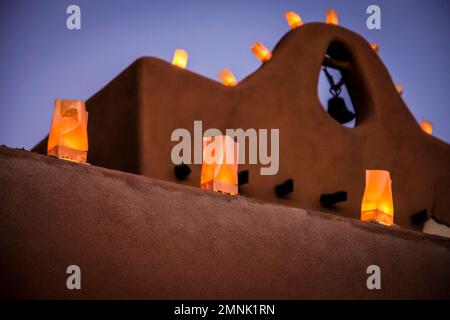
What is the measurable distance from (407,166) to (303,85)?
A: 5.56 feet

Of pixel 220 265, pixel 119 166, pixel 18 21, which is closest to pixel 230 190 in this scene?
pixel 220 265

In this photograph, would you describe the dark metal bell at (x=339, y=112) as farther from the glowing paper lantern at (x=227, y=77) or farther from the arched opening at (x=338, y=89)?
the glowing paper lantern at (x=227, y=77)

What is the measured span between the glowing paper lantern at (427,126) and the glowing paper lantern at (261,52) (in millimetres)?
2606

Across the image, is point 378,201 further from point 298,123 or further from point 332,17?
point 332,17

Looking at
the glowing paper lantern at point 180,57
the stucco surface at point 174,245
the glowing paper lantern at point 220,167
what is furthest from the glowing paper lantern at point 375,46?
the glowing paper lantern at point 220,167

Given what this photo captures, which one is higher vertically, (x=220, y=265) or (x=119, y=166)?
(x=119, y=166)

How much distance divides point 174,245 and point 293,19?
5143 millimetres

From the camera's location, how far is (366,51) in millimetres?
7125

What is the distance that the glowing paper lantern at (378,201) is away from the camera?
10.1ft

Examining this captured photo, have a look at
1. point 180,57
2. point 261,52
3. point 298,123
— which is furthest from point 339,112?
point 180,57

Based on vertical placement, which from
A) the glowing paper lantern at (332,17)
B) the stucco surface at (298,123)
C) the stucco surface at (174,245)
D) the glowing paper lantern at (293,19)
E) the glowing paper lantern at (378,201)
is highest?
the glowing paper lantern at (332,17)

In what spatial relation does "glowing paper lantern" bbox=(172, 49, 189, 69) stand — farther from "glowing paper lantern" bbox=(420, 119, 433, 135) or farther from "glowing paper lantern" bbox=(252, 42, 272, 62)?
"glowing paper lantern" bbox=(420, 119, 433, 135)

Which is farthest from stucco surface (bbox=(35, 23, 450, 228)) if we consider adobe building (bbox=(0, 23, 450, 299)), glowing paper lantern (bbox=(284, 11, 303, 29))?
glowing paper lantern (bbox=(284, 11, 303, 29))
